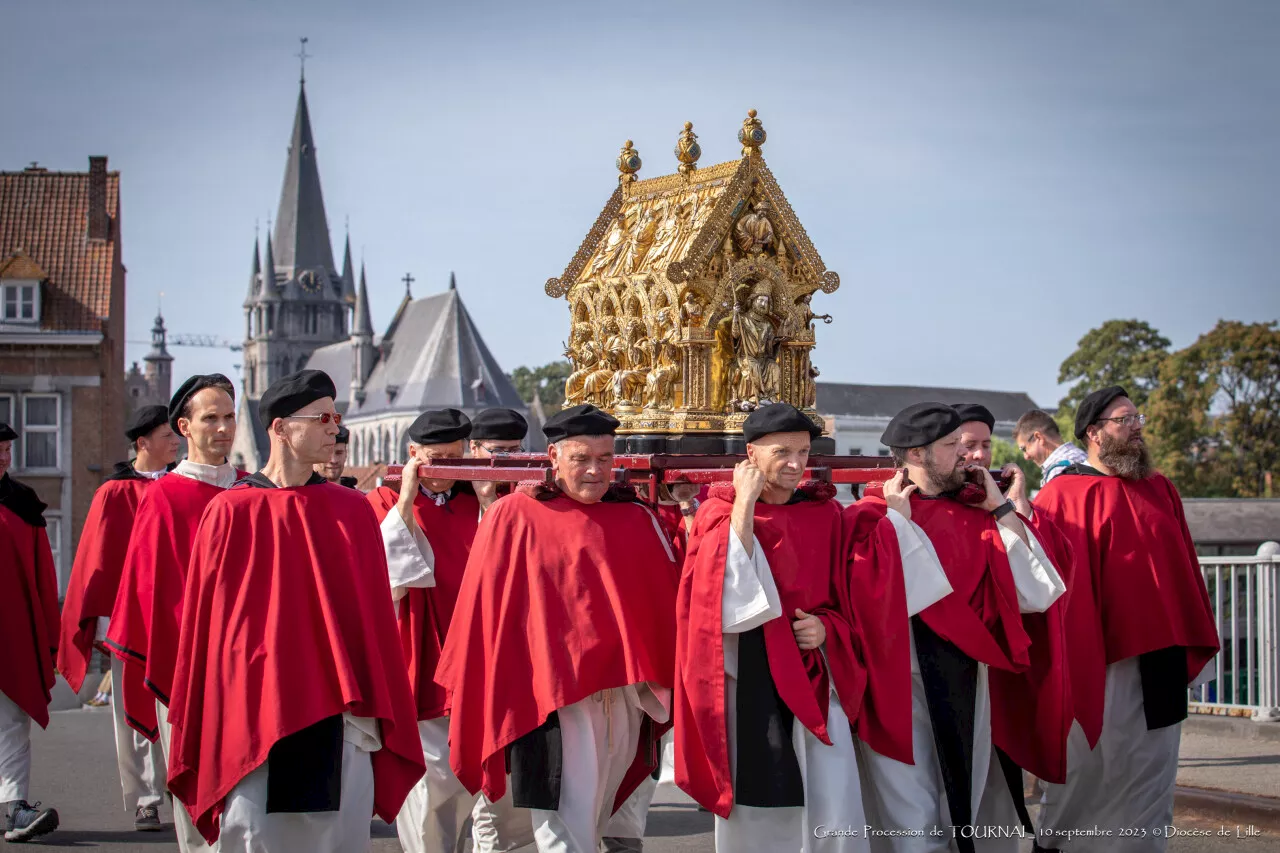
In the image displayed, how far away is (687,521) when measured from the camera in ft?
23.3

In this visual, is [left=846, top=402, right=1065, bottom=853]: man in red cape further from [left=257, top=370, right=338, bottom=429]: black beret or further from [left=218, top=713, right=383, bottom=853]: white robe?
[left=257, top=370, right=338, bottom=429]: black beret

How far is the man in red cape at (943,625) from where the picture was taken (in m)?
5.93

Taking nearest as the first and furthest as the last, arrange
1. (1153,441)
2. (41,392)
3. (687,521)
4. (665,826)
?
(687,521) < (665,826) < (41,392) < (1153,441)

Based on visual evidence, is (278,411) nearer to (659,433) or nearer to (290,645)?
(290,645)

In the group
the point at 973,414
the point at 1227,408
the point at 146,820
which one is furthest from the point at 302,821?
the point at 1227,408

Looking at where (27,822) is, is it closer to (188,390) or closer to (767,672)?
(188,390)

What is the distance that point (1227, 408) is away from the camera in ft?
161

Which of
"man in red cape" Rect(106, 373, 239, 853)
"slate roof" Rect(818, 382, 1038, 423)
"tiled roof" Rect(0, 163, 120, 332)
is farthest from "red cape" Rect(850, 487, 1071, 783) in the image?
"slate roof" Rect(818, 382, 1038, 423)

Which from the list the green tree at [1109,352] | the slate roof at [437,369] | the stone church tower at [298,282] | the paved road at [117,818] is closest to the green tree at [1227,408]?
the green tree at [1109,352]

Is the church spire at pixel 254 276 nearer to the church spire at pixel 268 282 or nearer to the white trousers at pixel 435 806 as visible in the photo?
the church spire at pixel 268 282

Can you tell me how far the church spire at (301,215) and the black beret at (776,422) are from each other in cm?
12286

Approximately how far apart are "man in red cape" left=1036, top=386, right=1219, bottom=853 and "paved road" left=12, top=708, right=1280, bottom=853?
669mm

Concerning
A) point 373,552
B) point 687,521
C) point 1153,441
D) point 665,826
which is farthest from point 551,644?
point 1153,441

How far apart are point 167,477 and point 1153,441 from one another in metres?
43.9
